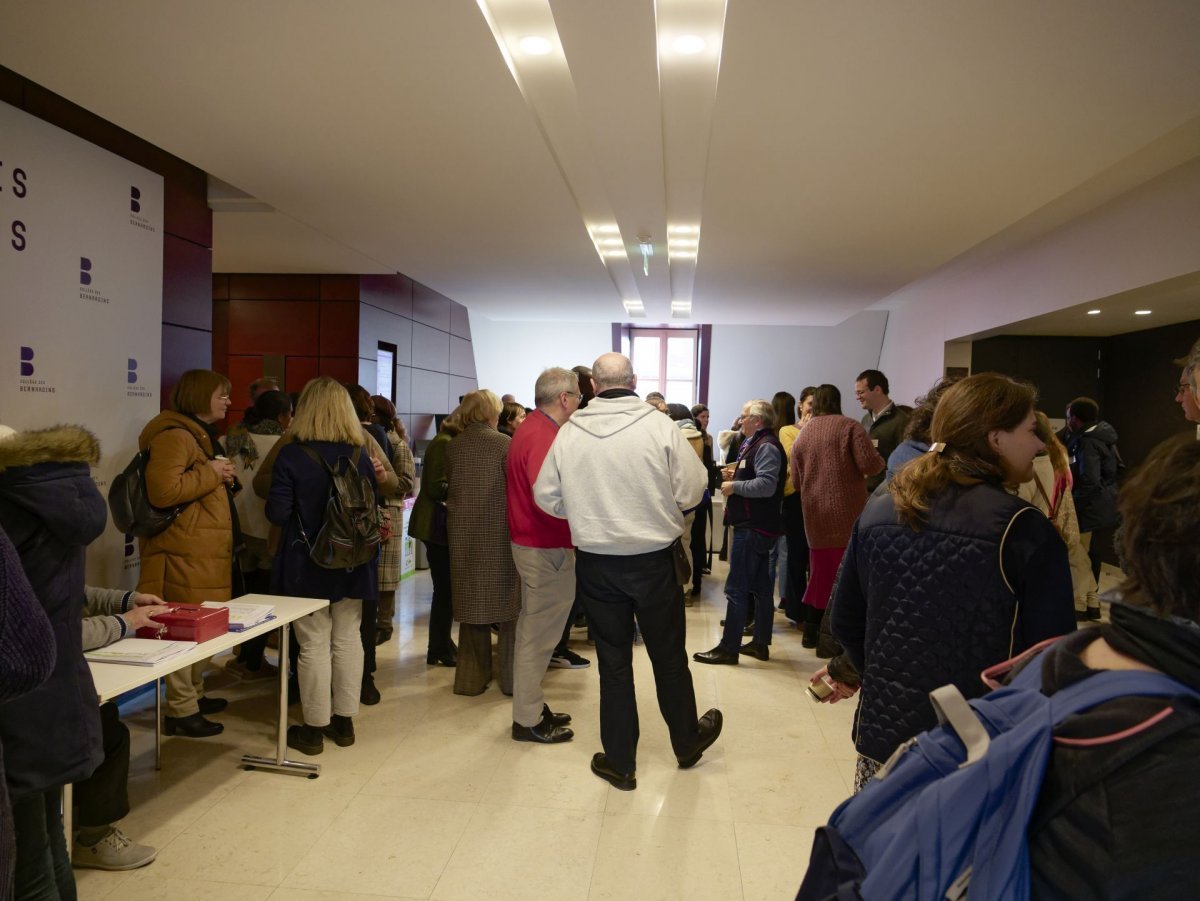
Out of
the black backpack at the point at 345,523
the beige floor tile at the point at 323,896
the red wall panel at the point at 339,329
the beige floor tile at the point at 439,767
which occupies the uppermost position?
the red wall panel at the point at 339,329

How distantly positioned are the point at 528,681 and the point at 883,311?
9215 mm

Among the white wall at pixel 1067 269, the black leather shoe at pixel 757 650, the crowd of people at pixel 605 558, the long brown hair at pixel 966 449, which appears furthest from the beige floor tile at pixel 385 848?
the white wall at pixel 1067 269

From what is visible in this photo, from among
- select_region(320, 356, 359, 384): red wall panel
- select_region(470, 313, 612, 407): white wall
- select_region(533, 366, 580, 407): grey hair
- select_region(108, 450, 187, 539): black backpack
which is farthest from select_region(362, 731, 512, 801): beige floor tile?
select_region(470, 313, 612, 407): white wall

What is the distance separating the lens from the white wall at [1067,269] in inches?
175

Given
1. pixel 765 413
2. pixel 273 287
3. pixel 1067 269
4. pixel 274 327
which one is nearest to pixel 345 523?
pixel 765 413

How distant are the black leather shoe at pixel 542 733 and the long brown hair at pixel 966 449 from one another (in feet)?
7.39

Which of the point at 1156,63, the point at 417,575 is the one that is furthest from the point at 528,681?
the point at 417,575

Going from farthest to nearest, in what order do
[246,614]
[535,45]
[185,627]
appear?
[246,614]
[535,45]
[185,627]

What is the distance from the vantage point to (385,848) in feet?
8.46

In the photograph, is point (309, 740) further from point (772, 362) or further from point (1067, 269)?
point (772, 362)

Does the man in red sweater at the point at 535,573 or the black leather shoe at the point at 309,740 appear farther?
the man in red sweater at the point at 535,573

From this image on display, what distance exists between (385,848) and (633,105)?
288cm

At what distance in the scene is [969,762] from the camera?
2.43ft

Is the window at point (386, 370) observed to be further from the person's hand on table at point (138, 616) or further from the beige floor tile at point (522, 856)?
the beige floor tile at point (522, 856)
